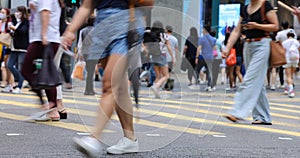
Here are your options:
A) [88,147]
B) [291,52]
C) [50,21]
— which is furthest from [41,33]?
[291,52]

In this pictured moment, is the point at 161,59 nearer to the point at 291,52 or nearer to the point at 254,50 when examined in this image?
the point at 291,52

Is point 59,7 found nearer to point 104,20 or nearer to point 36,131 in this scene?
point 36,131

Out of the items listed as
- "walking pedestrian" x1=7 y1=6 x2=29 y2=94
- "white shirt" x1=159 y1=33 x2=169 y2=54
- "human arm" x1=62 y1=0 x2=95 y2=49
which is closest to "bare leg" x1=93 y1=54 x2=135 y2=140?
"human arm" x1=62 y1=0 x2=95 y2=49

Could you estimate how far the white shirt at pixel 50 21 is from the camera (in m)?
7.58

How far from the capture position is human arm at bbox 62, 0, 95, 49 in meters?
5.10

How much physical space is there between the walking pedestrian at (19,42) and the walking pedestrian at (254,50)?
14.3 feet

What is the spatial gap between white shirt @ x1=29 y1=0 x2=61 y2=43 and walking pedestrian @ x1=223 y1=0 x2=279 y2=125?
209 centimetres

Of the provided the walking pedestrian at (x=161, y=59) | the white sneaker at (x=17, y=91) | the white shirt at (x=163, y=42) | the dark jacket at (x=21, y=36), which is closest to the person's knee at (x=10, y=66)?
the white sneaker at (x=17, y=91)

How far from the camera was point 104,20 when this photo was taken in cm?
539

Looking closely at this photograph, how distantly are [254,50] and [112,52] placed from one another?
133 inches

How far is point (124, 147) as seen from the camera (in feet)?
18.3

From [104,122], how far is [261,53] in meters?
3.75

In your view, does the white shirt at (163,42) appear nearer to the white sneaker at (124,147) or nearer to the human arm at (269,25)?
the human arm at (269,25)

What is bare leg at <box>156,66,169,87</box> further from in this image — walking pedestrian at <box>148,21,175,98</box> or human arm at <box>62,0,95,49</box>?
human arm at <box>62,0,95,49</box>
